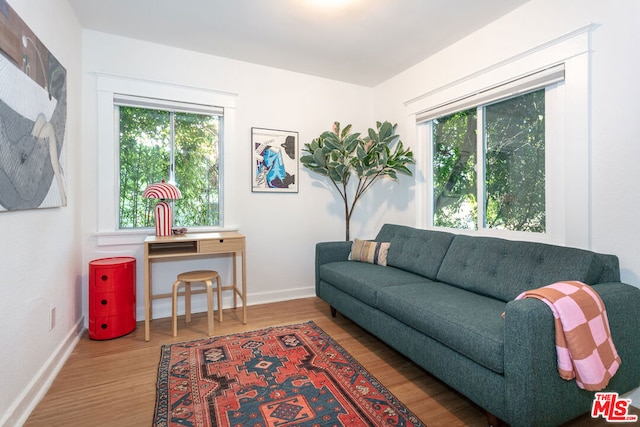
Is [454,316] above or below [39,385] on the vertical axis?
above

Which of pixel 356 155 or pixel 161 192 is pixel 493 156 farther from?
pixel 161 192

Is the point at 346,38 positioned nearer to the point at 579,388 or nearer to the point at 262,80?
the point at 262,80

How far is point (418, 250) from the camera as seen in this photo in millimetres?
2777

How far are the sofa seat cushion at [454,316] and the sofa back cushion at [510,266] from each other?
94 mm

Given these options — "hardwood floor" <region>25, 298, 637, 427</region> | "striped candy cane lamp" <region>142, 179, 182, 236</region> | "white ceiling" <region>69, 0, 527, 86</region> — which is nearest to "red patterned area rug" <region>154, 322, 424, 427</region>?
"hardwood floor" <region>25, 298, 637, 427</region>

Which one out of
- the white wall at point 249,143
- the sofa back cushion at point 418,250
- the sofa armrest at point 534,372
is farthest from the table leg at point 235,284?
the sofa armrest at point 534,372

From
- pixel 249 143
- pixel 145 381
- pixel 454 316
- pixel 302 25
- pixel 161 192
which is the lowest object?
pixel 145 381

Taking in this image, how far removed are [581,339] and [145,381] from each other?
2311 mm

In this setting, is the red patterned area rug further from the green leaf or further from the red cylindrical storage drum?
Result: the green leaf

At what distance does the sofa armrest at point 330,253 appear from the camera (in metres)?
3.11

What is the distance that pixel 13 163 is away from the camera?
1524 mm

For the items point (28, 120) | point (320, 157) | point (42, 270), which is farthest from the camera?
point (320, 157)

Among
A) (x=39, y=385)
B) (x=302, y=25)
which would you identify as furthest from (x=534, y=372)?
(x=302, y=25)

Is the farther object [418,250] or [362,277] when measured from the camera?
[418,250]
